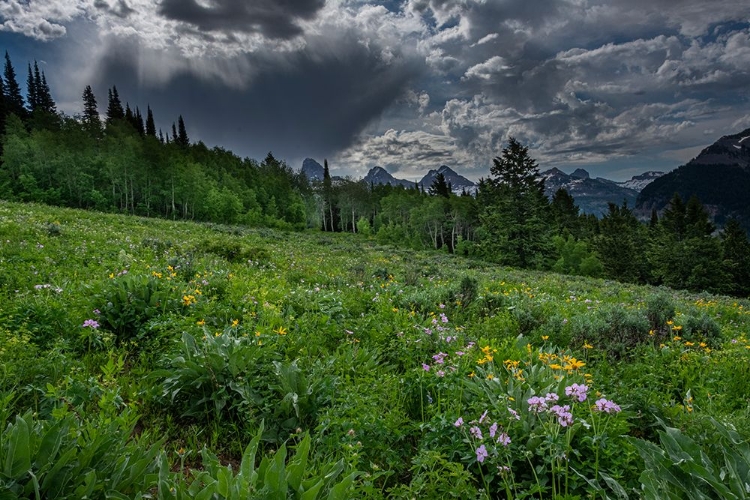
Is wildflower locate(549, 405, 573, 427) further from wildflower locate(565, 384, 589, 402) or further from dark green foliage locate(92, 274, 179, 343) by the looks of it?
dark green foliage locate(92, 274, 179, 343)

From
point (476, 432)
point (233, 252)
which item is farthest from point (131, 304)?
point (233, 252)

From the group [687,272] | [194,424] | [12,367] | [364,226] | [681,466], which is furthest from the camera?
[364,226]

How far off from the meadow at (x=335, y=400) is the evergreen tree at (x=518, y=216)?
123 ft

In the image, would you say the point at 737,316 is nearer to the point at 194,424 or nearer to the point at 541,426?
the point at 541,426

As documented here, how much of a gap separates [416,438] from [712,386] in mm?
3484

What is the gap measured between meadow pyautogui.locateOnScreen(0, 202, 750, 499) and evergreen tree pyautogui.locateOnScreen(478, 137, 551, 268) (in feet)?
123

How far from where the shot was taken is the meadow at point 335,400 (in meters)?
2.21

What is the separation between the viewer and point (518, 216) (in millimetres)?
43906

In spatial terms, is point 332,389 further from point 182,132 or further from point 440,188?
point 182,132

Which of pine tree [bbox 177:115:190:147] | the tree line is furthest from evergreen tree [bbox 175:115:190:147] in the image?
the tree line

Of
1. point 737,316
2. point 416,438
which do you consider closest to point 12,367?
point 416,438

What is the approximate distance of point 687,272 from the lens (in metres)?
57.3

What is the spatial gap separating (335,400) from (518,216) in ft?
145

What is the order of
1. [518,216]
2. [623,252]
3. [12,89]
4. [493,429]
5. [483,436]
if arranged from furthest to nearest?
[12,89] < [623,252] < [518,216] < [483,436] < [493,429]
